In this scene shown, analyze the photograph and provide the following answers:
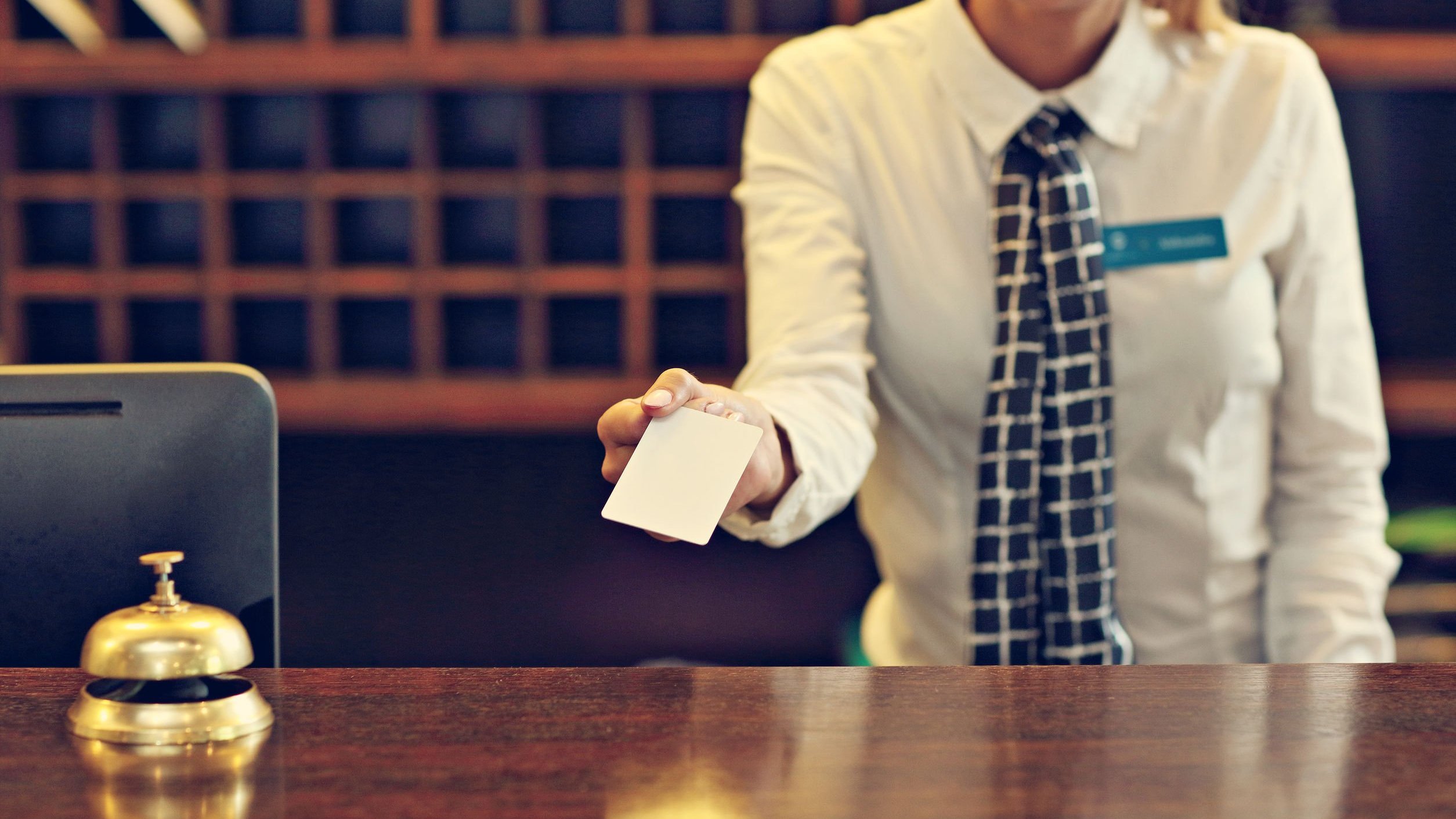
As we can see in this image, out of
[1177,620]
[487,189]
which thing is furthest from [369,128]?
[1177,620]

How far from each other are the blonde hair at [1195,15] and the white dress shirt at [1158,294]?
0.02 meters

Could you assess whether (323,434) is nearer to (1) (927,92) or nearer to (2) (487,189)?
(2) (487,189)

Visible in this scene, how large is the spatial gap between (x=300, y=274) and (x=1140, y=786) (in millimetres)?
1847

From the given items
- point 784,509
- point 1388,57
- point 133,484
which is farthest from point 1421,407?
point 133,484

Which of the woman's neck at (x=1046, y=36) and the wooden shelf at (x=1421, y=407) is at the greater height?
the woman's neck at (x=1046, y=36)

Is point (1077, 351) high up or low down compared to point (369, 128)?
down

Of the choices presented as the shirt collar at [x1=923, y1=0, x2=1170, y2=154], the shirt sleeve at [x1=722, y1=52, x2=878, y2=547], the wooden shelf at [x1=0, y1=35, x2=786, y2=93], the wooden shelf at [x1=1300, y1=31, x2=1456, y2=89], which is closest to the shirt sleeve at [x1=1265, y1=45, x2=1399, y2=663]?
the shirt collar at [x1=923, y1=0, x2=1170, y2=154]

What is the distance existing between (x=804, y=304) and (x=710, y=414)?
379 millimetres

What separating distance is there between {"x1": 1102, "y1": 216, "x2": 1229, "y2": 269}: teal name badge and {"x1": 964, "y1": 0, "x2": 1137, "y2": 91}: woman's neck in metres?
0.18

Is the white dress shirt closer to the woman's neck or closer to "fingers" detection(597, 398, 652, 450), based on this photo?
the woman's neck

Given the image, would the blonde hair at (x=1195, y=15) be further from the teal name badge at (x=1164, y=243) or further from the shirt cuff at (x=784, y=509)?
the shirt cuff at (x=784, y=509)

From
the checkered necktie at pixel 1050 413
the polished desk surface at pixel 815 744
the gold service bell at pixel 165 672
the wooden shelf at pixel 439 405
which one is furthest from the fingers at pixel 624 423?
the wooden shelf at pixel 439 405

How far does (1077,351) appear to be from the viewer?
48.3 inches

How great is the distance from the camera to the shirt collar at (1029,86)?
1244mm
